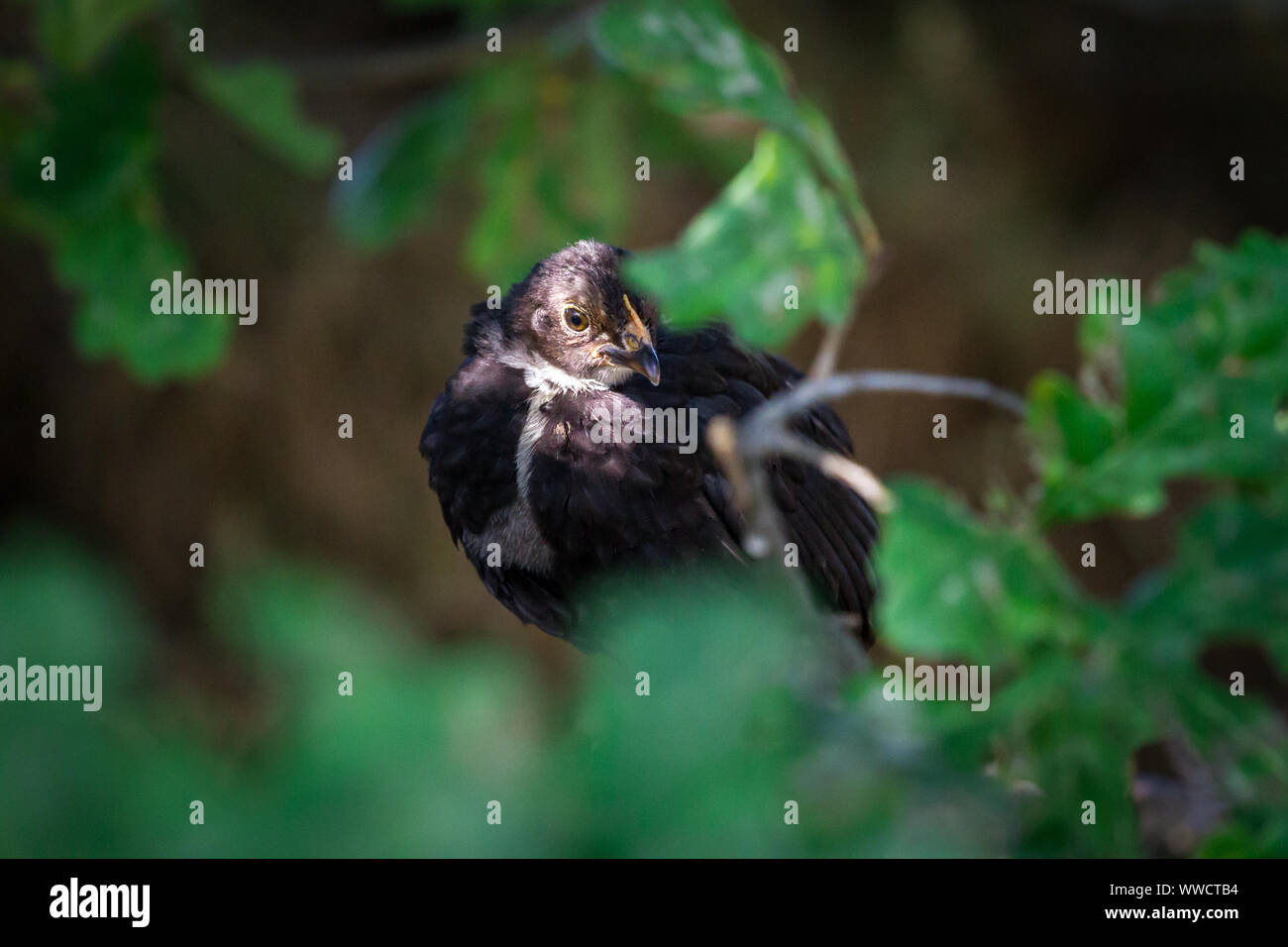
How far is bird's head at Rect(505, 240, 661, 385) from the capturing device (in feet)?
7.45

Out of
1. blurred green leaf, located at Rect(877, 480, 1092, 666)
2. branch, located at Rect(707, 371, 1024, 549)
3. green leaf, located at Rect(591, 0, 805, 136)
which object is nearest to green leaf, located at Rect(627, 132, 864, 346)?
green leaf, located at Rect(591, 0, 805, 136)

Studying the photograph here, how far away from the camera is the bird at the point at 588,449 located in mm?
2156

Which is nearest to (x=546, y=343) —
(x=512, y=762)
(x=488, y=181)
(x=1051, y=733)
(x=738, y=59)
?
(x=738, y=59)

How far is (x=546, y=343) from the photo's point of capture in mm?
2303

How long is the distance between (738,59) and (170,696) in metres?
1.37

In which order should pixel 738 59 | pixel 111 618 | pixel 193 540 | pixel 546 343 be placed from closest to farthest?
1. pixel 111 618
2. pixel 738 59
3. pixel 546 343
4. pixel 193 540

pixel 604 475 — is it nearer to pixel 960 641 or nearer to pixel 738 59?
pixel 738 59

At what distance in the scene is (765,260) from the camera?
159 centimetres

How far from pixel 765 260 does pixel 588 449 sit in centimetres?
64

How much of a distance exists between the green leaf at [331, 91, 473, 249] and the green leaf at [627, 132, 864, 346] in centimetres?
143

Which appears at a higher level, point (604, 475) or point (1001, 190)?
point (1001, 190)

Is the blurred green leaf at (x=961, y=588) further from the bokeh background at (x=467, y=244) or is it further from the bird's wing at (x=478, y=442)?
the bokeh background at (x=467, y=244)

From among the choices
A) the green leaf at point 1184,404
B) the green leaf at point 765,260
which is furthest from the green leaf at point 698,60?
the green leaf at point 1184,404

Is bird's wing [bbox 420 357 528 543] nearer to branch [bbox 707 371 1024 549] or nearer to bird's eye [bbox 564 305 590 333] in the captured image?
bird's eye [bbox 564 305 590 333]
